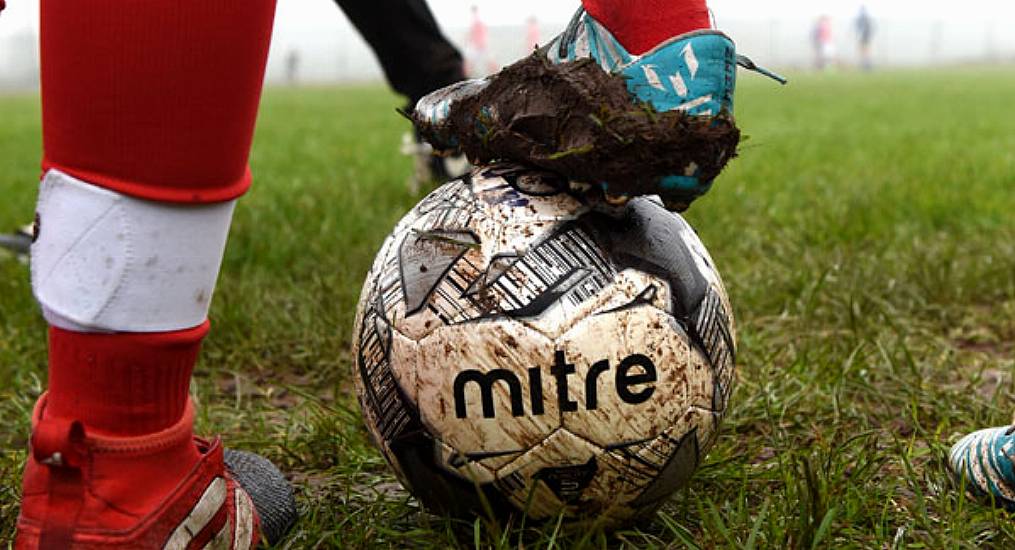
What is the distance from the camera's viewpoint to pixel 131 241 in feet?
5.11

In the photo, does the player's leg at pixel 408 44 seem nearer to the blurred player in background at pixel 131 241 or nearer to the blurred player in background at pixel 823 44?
the blurred player in background at pixel 131 241

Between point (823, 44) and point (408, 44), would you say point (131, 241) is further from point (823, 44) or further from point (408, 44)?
point (823, 44)

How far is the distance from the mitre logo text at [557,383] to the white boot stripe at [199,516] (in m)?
0.37

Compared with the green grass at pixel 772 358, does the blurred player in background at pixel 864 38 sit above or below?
below

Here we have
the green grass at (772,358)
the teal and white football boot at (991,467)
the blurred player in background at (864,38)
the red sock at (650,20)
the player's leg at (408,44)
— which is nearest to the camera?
the red sock at (650,20)

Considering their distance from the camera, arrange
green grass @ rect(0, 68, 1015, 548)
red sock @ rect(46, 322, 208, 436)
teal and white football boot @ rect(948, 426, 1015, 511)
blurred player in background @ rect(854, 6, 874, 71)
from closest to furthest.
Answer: red sock @ rect(46, 322, 208, 436) → green grass @ rect(0, 68, 1015, 548) → teal and white football boot @ rect(948, 426, 1015, 511) → blurred player in background @ rect(854, 6, 874, 71)

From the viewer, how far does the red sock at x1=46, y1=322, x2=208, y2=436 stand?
161cm

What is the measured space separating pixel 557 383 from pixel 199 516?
21.4 inches

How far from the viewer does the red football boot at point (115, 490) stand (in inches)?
64.5

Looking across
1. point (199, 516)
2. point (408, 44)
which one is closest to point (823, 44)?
point (408, 44)

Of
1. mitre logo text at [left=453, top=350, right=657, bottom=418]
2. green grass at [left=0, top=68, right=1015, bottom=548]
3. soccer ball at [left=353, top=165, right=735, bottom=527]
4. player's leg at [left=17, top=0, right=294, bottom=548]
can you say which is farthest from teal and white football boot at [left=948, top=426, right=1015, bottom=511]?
player's leg at [left=17, top=0, right=294, bottom=548]

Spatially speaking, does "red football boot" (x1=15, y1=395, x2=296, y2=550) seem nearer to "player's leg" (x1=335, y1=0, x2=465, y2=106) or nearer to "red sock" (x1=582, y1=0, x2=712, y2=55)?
"red sock" (x1=582, y1=0, x2=712, y2=55)

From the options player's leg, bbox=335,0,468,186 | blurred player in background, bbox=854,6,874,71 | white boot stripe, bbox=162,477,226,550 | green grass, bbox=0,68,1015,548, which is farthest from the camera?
blurred player in background, bbox=854,6,874,71

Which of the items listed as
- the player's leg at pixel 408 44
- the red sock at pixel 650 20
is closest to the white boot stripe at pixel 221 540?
the red sock at pixel 650 20
